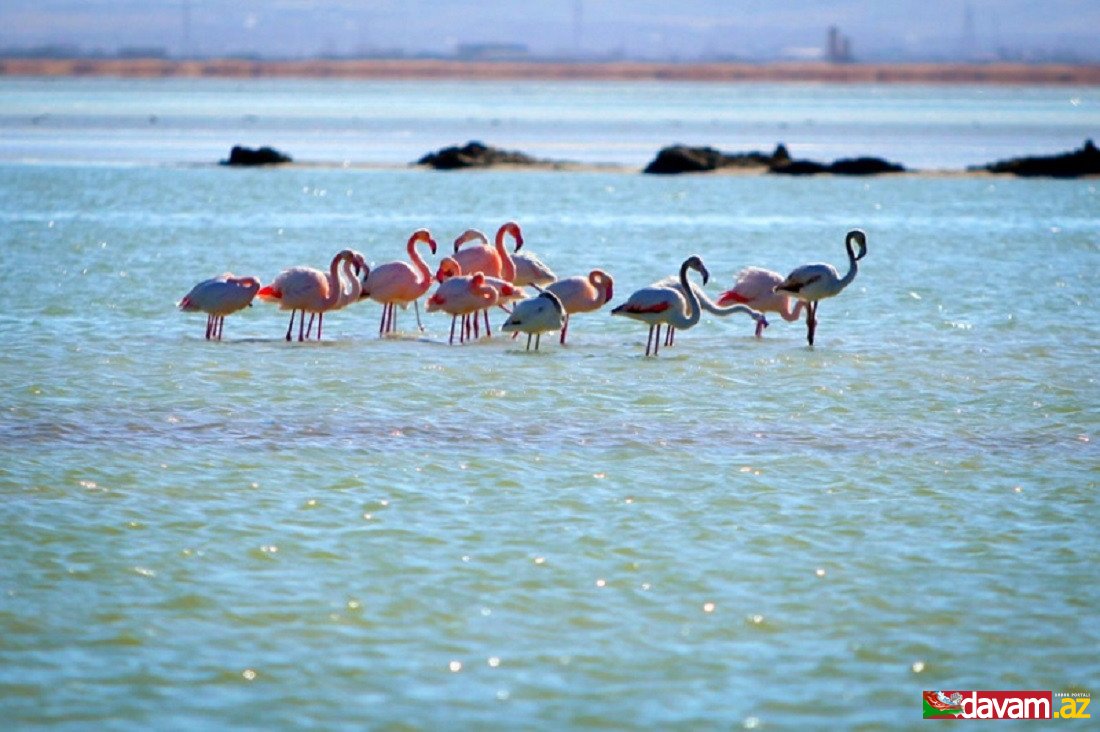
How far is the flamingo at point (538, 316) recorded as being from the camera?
14.6 m

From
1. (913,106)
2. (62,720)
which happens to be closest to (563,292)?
(62,720)

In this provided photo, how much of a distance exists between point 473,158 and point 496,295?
1058 inches

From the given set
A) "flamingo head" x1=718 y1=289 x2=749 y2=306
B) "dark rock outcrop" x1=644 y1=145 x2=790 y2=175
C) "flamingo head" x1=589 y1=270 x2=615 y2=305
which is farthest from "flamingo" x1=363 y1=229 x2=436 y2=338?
"dark rock outcrop" x1=644 y1=145 x2=790 y2=175

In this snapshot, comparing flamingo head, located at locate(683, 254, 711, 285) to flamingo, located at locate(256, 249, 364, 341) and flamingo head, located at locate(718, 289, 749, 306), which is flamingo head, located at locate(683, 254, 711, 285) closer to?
flamingo head, located at locate(718, 289, 749, 306)

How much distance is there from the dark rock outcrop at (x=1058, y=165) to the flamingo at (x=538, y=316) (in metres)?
26.8

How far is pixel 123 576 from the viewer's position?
8.02m

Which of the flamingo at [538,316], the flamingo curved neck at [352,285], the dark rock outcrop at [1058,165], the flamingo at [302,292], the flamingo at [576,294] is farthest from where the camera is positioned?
the dark rock outcrop at [1058,165]

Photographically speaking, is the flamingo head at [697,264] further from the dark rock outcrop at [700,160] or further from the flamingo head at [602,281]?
the dark rock outcrop at [700,160]

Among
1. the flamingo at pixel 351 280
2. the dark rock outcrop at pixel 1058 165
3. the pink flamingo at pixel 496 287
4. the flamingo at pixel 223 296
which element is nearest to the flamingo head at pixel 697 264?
the pink flamingo at pixel 496 287

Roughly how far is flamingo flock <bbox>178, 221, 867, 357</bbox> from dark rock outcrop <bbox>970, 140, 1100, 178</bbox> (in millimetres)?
24255

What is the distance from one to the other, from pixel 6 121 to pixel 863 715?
66111 millimetres

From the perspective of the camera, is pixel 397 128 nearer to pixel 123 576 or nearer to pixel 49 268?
pixel 49 268

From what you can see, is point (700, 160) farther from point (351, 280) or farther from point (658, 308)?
point (658, 308)

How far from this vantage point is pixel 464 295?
1507 cm
